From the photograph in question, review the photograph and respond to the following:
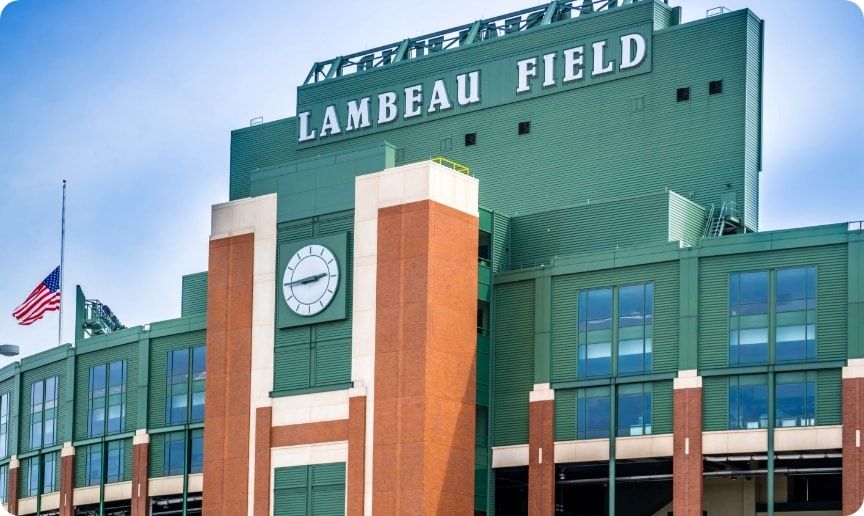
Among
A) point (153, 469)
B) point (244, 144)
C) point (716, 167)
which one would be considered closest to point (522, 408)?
point (716, 167)

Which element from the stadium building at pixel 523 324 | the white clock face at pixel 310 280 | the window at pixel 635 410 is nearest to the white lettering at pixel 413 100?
the stadium building at pixel 523 324

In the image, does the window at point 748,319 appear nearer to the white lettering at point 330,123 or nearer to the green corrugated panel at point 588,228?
the green corrugated panel at point 588,228

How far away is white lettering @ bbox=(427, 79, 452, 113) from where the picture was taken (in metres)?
115

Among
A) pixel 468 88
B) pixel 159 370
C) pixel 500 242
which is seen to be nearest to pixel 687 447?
pixel 500 242

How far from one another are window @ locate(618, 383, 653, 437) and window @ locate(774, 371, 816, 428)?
6721 millimetres

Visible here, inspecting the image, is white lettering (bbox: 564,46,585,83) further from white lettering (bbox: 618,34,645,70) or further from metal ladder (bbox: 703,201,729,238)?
metal ladder (bbox: 703,201,729,238)

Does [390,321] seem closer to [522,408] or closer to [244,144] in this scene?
[522,408]

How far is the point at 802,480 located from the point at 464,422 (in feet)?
63.2

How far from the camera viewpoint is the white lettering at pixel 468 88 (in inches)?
4469

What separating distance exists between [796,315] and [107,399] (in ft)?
149

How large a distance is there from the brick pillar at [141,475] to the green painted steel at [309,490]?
1598 centimetres

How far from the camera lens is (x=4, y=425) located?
12412 centimetres

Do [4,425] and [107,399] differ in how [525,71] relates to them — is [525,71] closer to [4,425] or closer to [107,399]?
[107,399]

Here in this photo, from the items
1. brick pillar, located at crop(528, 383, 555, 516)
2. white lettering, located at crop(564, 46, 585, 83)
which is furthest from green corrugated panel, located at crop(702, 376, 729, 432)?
white lettering, located at crop(564, 46, 585, 83)
